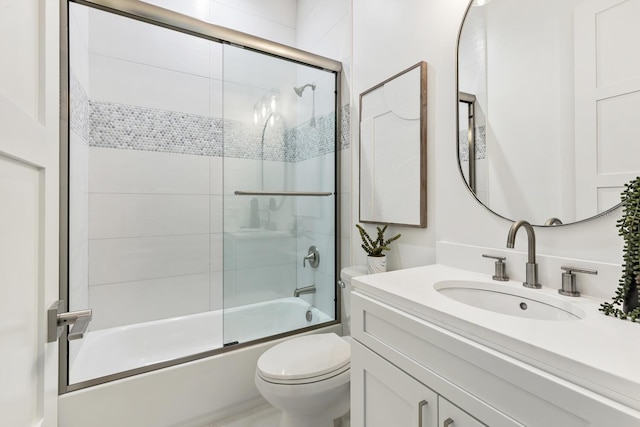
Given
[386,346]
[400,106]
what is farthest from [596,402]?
[400,106]

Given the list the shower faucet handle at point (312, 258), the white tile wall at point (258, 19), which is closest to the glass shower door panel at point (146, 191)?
the white tile wall at point (258, 19)

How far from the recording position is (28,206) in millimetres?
515

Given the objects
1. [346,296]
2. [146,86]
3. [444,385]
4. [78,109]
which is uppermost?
[146,86]

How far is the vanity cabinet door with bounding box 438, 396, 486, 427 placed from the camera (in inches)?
23.6

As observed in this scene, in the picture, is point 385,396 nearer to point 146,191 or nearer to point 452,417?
point 452,417

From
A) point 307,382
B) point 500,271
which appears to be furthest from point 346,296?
point 500,271

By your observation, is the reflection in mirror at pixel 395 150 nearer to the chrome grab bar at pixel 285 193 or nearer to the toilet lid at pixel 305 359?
the chrome grab bar at pixel 285 193

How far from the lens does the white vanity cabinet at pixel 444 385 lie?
1.52 feet

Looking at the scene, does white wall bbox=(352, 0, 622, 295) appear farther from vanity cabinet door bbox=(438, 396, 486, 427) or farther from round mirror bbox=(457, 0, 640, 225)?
vanity cabinet door bbox=(438, 396, 486, 427)

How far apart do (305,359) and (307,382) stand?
118 mm

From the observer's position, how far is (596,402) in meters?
0.43

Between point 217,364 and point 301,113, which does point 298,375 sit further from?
point 301,113

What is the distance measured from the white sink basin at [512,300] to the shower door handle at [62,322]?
0.93 m

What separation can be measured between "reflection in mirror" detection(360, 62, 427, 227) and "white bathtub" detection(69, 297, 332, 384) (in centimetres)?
78
